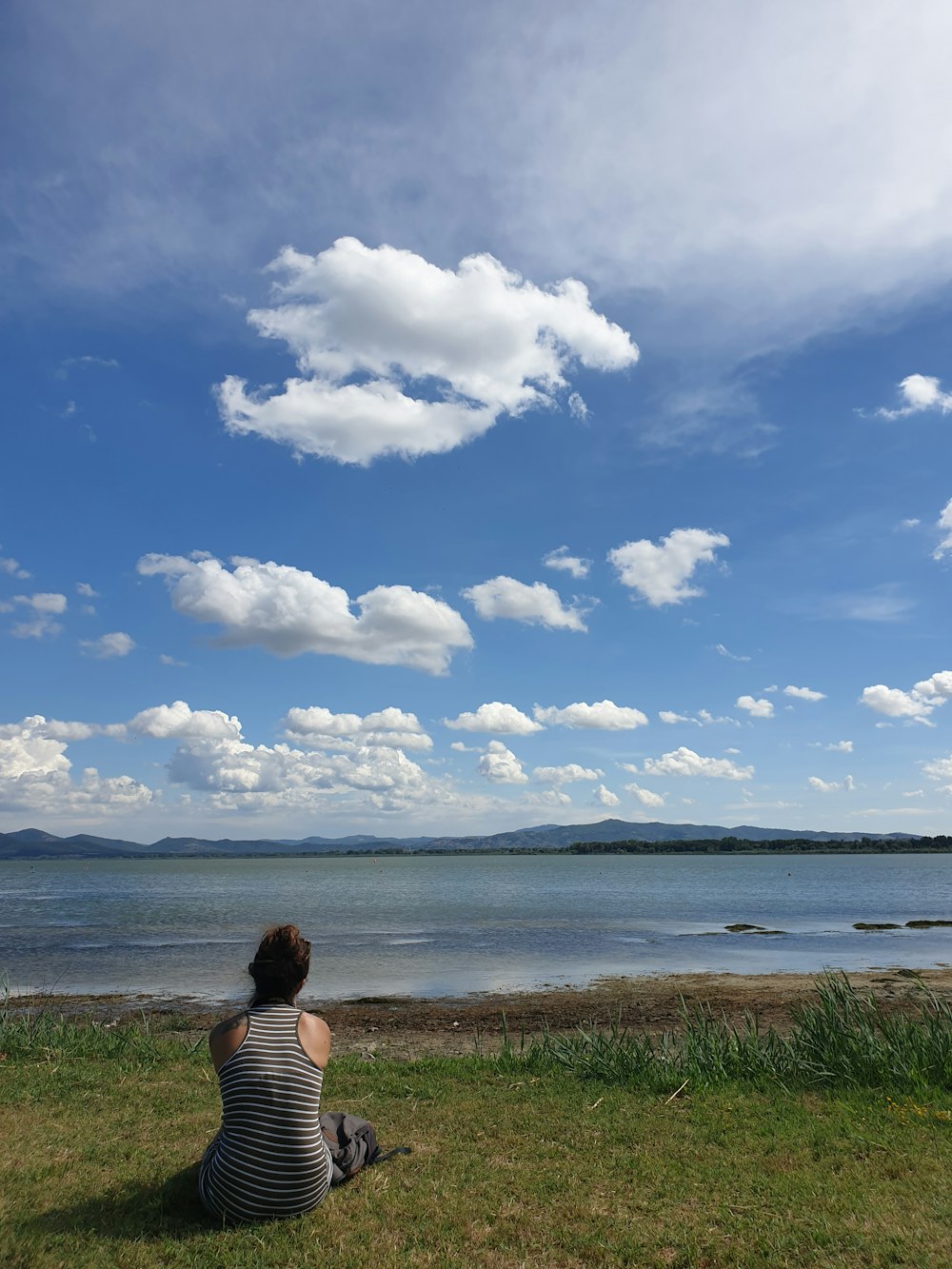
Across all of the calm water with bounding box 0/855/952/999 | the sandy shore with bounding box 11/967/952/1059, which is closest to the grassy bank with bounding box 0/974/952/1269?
the sandy shore with bounding box 11/967/952/1059

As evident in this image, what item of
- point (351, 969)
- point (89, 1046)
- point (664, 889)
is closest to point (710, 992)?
point (351, 969)

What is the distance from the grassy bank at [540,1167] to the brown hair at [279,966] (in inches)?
54.1

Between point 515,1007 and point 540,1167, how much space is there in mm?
15002

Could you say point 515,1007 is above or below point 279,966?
below

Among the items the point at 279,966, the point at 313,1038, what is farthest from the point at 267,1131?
the point at 279,966

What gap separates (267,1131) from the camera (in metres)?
5.43

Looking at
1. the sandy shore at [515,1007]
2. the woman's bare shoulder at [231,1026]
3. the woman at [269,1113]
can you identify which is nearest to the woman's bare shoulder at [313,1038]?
the woman at [269,1113]

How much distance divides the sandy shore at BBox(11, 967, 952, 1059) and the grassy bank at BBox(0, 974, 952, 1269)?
543 centimetres

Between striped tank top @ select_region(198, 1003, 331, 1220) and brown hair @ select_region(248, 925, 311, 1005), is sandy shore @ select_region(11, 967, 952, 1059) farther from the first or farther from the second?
brown hair @ select_region(248, 925, 311, 1005)

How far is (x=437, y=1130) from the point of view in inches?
306

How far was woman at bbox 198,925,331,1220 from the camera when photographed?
5438 mm

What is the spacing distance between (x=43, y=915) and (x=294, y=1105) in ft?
195

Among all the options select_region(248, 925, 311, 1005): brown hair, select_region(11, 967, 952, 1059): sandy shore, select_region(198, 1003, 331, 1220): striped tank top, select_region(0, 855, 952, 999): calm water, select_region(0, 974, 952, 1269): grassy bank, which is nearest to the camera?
select_region(0, 974, 952, 1269): grassy bank

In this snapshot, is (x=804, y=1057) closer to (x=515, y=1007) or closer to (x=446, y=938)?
(x=515, y=1007)
